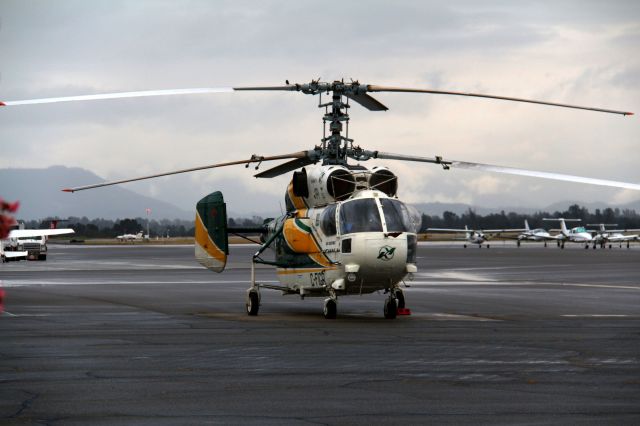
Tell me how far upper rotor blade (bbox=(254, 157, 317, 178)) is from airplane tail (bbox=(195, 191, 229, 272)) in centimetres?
167

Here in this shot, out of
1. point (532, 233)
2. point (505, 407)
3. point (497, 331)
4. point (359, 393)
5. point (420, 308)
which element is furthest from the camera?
point (532, 233)

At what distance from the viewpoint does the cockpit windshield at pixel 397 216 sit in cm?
2155

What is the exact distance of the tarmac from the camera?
10391mm

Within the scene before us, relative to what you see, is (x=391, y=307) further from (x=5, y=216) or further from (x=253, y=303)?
(x=5, y=216)

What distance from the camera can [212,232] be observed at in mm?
25344

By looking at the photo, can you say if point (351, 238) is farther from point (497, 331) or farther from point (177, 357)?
point (177, 357)

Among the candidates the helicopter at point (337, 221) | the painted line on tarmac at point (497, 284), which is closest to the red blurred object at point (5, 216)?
the helicopter at point (337, 221)

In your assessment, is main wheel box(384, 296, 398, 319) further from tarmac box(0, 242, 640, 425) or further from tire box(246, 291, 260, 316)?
tire box(246, 291, 260, 316)

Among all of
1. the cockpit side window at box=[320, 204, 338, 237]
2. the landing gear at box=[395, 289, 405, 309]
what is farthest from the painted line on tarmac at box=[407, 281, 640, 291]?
the cockpit side window at box=[320, 204, 338, 237]

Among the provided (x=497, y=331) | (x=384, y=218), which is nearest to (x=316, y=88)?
(x=384, y=218)

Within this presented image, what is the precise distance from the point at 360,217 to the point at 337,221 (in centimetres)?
67

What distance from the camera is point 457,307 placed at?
26547 mm

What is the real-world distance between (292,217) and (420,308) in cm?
429

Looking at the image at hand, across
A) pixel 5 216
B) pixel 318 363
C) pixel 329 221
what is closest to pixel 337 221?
pixel 329 221
